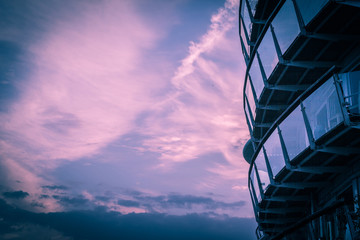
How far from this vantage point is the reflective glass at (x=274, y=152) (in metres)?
9.22

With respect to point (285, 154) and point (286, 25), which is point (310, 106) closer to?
point (285, 154)

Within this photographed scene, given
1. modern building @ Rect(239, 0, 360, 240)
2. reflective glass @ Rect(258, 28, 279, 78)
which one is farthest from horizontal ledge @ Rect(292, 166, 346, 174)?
reflective glass @ Rect(258, 28, 279, 78)

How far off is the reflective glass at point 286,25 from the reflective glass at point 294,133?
2.70m

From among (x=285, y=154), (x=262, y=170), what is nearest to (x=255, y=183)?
(x=262, y=170)

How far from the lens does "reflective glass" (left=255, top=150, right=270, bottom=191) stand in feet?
34.8

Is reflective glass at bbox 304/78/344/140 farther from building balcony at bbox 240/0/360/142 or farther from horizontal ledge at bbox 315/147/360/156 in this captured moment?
building balcony at bbox 240/0/360/142

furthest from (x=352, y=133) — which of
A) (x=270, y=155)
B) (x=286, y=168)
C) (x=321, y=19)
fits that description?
(x=321, y=19)

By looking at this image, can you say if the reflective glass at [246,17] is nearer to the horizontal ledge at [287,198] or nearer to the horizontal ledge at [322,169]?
the horizontal ledge at [322,169]

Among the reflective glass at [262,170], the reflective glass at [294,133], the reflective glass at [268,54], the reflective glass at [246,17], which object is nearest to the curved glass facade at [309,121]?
the reflective glass at [294,133]

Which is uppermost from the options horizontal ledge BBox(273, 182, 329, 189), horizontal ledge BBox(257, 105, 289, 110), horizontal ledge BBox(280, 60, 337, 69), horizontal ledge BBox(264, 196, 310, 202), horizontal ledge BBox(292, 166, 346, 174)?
horizontal ledge BBox(280, 60, 337, 69)

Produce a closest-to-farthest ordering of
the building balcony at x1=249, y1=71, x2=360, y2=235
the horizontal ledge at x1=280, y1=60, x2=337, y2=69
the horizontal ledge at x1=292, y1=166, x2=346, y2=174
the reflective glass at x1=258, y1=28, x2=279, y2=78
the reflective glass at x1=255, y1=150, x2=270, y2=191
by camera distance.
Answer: the building balcony at x1=249, y1=71, x2=360, y2=235
the horizontal ledge at x1=292, y1=166, x2=346, y2=174
the horizontal ledge at x1=280, y1=60, x2=337, y2=69
the reflective glass at x1=258, y1=28, x2=279, y2=78
the reflective glass at x1=255, y1=150, x2=270, y2=191

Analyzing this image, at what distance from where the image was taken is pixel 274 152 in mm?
9555

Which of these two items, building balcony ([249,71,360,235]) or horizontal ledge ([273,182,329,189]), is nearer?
building balcony ([249,71,360,235])

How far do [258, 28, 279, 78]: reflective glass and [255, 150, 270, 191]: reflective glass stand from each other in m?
3.43
